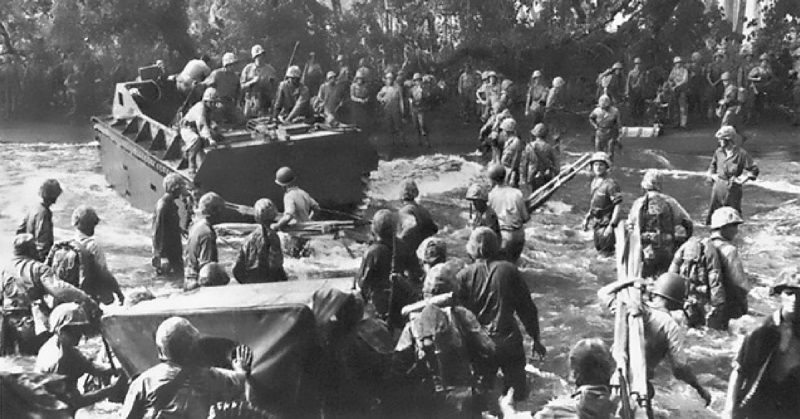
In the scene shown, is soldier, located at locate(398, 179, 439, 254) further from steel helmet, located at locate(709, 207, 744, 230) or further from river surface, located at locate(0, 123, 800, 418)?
steel helmet, located at locate(709, 207, 744, 230)

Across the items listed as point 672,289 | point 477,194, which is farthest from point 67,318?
point 477,194

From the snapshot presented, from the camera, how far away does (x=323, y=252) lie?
12477mm

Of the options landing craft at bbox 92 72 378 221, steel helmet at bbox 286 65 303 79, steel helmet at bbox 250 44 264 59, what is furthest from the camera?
steel helmet at bbox 250 44 264 59

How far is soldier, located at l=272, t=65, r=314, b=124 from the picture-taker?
1405 cm

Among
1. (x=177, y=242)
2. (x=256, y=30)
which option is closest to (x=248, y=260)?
(x=177, y=242)

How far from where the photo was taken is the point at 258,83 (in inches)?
562

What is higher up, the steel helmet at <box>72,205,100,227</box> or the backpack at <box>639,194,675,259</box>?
the steel helmet at <box>72,205,100,227</box>

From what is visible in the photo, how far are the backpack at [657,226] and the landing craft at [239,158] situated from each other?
5036 millimetres

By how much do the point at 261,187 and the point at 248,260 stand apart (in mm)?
4240

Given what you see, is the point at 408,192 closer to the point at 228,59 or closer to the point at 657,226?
the point at 657,226

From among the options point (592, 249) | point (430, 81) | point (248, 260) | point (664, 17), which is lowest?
point (592, 249)

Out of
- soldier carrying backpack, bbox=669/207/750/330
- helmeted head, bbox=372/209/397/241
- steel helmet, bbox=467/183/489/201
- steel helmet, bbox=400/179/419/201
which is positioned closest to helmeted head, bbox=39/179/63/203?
helmeted head, bbox=372/209/397/241

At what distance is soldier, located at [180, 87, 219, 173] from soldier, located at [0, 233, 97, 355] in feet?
14.7

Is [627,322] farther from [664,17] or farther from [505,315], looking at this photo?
[664,17]
